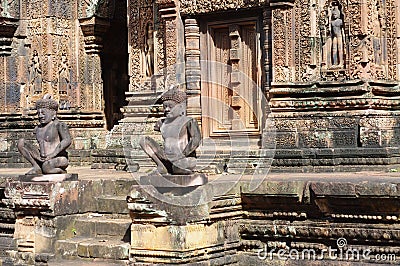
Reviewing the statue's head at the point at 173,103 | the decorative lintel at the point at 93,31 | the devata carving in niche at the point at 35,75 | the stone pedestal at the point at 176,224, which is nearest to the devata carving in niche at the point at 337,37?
the statue's head at the point at 173,103

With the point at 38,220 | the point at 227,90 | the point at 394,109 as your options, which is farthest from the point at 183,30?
the point at 38,220

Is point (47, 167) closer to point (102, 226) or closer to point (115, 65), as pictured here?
point (102, 226)

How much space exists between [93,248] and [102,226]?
609 mm

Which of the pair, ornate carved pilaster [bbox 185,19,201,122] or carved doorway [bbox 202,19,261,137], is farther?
ornate carved pilaster [bbox 185,19,201,122]

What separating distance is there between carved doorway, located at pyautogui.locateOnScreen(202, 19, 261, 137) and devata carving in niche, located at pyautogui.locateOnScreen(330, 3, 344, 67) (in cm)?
165

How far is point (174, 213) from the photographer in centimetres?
989

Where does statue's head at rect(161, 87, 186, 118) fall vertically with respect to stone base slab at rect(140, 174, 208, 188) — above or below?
above

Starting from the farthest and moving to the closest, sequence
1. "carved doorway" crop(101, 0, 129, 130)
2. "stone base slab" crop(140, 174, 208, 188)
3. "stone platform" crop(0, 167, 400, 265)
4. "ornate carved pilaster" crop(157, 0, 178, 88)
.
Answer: "carved doorway" crop(101, 0, 129, 130) → "ornate carved pilaster" crop(157, 0, 178, 88) → "stone base slab" crop(140, 174, 208, 188) → "stone platform" crop(0, 167, 400, 265)

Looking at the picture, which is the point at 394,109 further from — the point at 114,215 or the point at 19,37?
the point at 19,37

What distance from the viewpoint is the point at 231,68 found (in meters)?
15.4

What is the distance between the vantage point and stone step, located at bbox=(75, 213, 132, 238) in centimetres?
1108

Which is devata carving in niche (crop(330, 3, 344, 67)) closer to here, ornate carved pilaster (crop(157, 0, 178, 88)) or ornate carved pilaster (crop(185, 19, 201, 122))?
ornate carved pilaster (crop(185, 19, 201, 122))

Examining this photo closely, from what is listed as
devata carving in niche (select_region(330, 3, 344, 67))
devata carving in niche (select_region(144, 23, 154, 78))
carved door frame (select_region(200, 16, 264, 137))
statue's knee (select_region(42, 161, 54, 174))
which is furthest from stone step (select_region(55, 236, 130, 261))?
devata carving in niche (select_region(144, 23, 154, 78))

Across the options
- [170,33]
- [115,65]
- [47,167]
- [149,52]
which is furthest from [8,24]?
[47,167]
